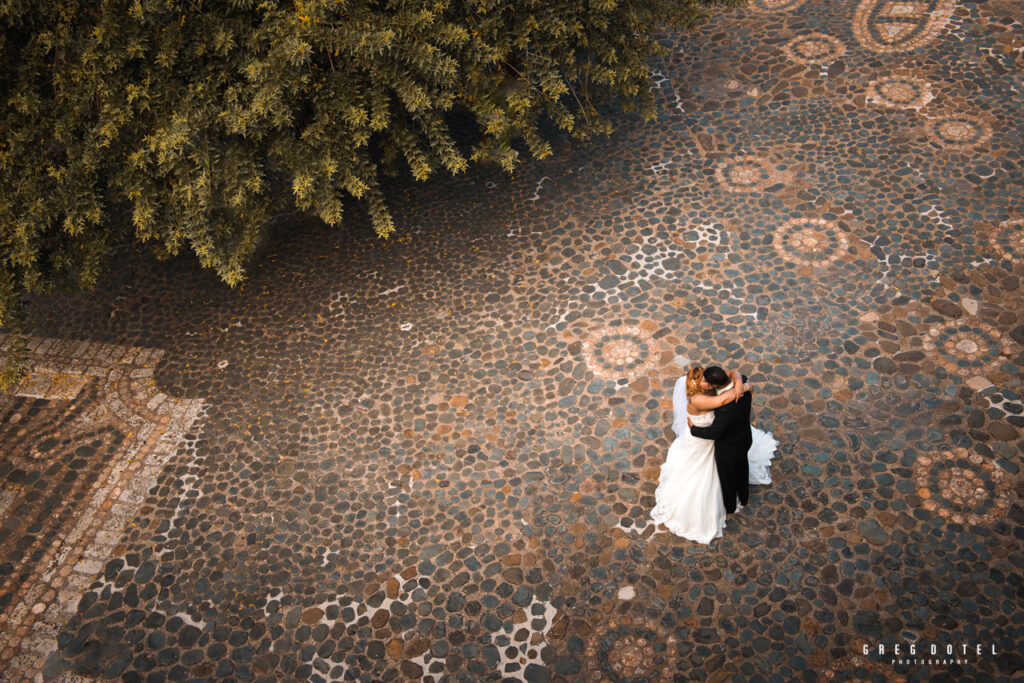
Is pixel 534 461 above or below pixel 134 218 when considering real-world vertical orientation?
below

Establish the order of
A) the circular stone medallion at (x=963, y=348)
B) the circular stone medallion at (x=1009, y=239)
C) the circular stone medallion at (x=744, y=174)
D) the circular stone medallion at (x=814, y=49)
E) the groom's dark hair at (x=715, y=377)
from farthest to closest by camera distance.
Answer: the circular stone medallion at (x=814, y=49)
the circular stone medallion at (x=744, y=174)
the circular stone medallion at (x=1009, y=239)
the circular stone medallion at (x=963, y=348)
the groom's dark hair at (x=715, y=377)

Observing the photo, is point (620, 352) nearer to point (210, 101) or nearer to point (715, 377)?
point (715, 377)

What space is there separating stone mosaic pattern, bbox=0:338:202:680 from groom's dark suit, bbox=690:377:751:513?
603 centimetres

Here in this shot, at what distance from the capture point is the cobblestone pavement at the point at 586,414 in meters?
6.45

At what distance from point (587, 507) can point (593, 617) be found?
1102 millimetres

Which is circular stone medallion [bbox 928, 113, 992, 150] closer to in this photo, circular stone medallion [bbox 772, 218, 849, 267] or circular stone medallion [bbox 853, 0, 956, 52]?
circular stone medallion [bbox 853, 0, 956, 52]

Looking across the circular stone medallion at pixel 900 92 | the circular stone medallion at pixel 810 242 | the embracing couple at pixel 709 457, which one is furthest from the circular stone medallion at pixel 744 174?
the embracing couple at pixel 709 457

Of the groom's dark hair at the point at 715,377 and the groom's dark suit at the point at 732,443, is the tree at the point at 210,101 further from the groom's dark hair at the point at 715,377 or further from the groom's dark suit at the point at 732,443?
the groom's dark suit at the point at 732,443

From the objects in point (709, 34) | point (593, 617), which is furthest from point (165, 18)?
point (709, 34)

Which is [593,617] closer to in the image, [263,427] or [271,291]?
[263,427]

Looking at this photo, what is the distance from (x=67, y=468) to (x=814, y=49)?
12086mm

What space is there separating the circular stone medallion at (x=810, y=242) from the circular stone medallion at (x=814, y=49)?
3.65 metres

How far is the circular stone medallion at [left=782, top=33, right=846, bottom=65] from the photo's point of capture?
11.5 m

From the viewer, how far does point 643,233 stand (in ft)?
31.8
